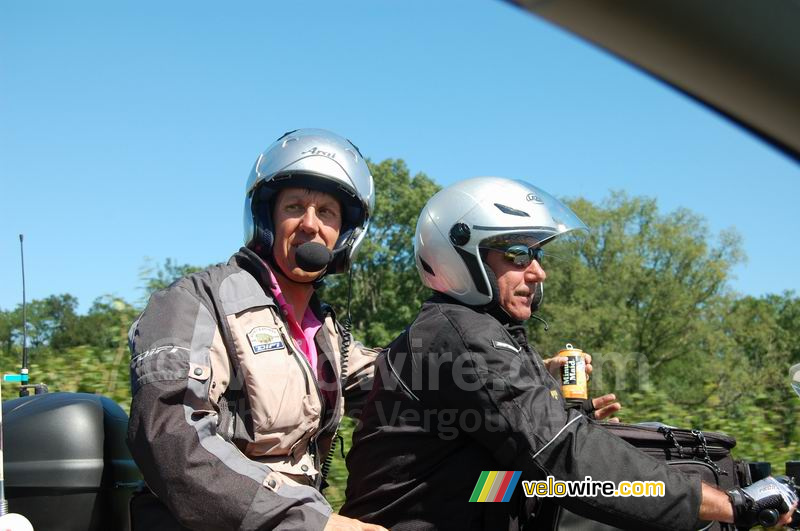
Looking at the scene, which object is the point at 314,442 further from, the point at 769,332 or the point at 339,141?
the point at 769,332

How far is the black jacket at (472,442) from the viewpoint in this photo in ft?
8.59

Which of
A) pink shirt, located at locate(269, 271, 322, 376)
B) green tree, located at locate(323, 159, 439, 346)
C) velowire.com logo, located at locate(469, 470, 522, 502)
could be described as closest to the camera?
velowire.com logo, located at locate(469, 470, 522, 502)

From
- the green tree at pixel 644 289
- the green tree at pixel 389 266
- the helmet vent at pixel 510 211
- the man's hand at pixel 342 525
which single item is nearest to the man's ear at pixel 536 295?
the helmet vent at pixel 510 211

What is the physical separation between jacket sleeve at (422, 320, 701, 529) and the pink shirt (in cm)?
61

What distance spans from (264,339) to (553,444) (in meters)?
1.00

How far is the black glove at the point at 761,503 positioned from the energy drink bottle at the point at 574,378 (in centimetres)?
66

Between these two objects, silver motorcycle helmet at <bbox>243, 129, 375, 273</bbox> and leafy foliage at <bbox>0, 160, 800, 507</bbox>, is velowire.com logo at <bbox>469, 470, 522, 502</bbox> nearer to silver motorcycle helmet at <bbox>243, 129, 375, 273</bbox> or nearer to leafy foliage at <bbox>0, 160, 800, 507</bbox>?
silver motorcycle helmet at <bbox>243, 129, 375, 273</bbox>

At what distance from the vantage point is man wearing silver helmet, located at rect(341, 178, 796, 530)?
2.63m

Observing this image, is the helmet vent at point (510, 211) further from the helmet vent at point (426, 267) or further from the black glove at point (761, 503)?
the black glove at point (761, 503)

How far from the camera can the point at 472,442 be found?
2.82m

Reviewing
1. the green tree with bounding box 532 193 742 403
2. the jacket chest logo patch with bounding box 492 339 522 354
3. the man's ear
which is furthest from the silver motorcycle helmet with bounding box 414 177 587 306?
the green tree with bounding box 532 193 742 403

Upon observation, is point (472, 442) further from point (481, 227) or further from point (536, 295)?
point (481, 227)

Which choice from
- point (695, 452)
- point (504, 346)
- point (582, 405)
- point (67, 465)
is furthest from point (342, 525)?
point (695, 452)

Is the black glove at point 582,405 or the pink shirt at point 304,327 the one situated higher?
the pink shirt at point 304,327
